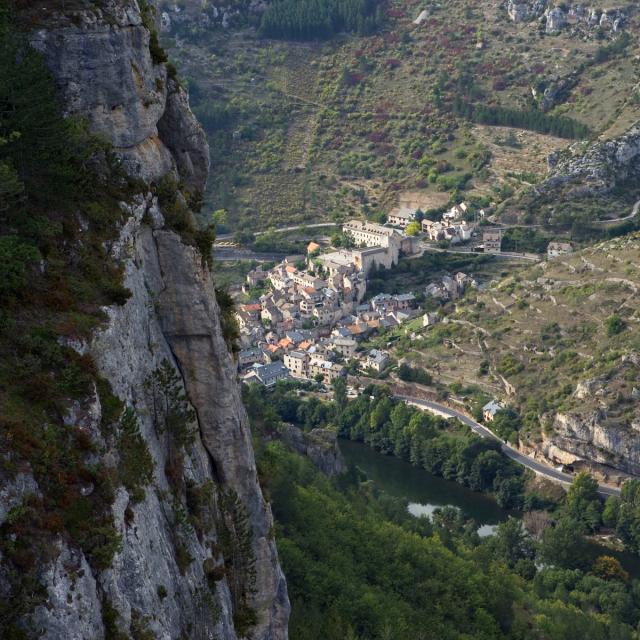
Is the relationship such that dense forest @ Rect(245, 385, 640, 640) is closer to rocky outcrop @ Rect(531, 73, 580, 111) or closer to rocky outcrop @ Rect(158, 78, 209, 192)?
rocky outcrop @ Rect(158, 78, 209, 192)

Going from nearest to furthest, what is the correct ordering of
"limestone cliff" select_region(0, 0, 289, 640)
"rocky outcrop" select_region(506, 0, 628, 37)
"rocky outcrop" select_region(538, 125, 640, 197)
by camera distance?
"limestone cliff" select_region(0, 0, 289, 640) < "rocky outcrop" select_region(538, 125, 640, 197) < "rocky outcrop" select_region(506, 0, 628, 37)

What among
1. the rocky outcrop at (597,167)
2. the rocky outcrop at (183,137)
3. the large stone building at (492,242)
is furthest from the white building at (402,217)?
the rocky outcrop at (183,137)

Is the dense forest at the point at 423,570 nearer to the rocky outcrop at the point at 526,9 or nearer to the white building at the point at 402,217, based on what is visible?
the white building at the point at 402,217

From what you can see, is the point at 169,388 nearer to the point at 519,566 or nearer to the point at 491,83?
the point at 519,566

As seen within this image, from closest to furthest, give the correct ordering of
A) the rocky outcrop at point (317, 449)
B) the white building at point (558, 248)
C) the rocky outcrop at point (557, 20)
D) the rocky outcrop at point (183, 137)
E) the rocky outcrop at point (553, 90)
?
the rocky outcrop at point (183, 137), the rocky outcrop at point (317, 449), the white building at point (558, 248), the rocky outcrop at point (553, 90), the rocky outcrop at point (557, 20)

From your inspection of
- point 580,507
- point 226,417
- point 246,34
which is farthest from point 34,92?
point 246,34

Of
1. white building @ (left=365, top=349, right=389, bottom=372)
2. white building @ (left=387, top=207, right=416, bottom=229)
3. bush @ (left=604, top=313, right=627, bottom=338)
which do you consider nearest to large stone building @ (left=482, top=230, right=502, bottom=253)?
white building @ (left=387, top=207, right=416, bottom=229)

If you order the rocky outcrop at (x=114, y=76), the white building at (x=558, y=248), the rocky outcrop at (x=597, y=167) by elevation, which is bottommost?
the white building at (x=558, y=248)
